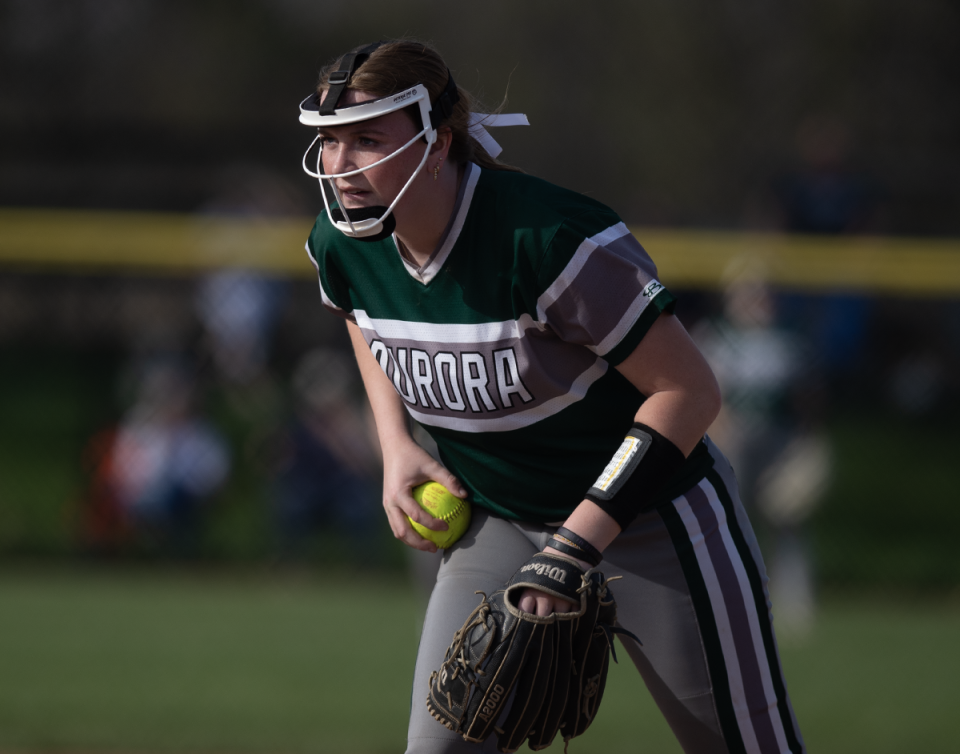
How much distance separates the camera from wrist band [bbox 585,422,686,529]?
93.4 inches

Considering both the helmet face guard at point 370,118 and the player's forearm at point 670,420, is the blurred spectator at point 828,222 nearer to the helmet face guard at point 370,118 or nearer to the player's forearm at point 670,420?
the player's forearm at point 670,420

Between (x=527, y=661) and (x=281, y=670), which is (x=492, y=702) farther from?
(x=281, y=670)

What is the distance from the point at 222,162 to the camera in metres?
12.0

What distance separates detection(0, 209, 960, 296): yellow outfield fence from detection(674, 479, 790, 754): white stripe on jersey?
4678 millimetres

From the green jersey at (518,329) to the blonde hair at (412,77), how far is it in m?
0.09

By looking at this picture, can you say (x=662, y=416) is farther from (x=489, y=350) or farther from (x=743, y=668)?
(x=743, y=668)

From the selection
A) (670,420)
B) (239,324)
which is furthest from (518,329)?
(239,324)

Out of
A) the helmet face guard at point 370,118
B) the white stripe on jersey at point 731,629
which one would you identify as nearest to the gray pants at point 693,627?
the white stripe on jersey at point 731,629

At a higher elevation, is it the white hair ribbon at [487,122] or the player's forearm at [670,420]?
the white hair ribbon at [487,122]

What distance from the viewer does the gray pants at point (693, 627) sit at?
254 centimetres

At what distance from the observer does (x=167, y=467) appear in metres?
7.34

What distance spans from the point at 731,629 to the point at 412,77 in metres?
1.38

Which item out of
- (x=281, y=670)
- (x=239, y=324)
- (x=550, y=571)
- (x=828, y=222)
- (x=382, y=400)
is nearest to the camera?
(x=550, y=571)

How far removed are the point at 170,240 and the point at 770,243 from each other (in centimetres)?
381
